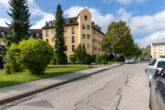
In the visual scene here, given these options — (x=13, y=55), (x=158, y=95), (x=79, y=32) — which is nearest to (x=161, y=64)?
(x=158, y=95)

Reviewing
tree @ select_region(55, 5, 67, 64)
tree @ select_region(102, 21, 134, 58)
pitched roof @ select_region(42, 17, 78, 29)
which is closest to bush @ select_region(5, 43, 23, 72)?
tree @ select_region(55, 5, 67, 64)

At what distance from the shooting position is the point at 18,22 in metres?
17.8

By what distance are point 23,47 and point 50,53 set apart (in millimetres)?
2288

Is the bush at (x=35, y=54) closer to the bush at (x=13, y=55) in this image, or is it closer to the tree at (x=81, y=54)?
the bush at (x=13, y=55)

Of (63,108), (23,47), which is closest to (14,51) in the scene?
(23,47)

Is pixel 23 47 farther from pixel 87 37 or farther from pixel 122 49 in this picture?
pixel 122 49

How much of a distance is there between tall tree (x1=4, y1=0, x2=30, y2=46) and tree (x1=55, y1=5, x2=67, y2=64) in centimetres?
850

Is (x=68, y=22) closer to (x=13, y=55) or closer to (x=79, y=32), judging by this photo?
(x=79, y=32)

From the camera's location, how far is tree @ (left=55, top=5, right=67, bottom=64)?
2578 centimetres

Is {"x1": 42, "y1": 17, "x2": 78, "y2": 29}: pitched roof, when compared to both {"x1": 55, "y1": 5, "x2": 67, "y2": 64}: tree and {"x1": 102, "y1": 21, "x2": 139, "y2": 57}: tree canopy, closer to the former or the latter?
{"x1": 55, "y1": 5, "x2": 67, "y2": 64}: tree

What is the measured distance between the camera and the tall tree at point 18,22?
17.6 m

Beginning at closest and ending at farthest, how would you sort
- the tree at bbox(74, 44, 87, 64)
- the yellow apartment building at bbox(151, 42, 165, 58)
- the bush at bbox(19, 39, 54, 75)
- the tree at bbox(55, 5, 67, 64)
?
the bush at bbox(19, 39, 54, 75) → the tree at bbox(74, 44, 87, 64) → the tree at bbox(55, 5, 67, 64) → the yellow apartment building at bbox(151, 42, 165, 58)

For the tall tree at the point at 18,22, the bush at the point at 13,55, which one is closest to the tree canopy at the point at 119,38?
the tall tree at the point at 18,22

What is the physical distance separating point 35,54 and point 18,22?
13.4 meters
